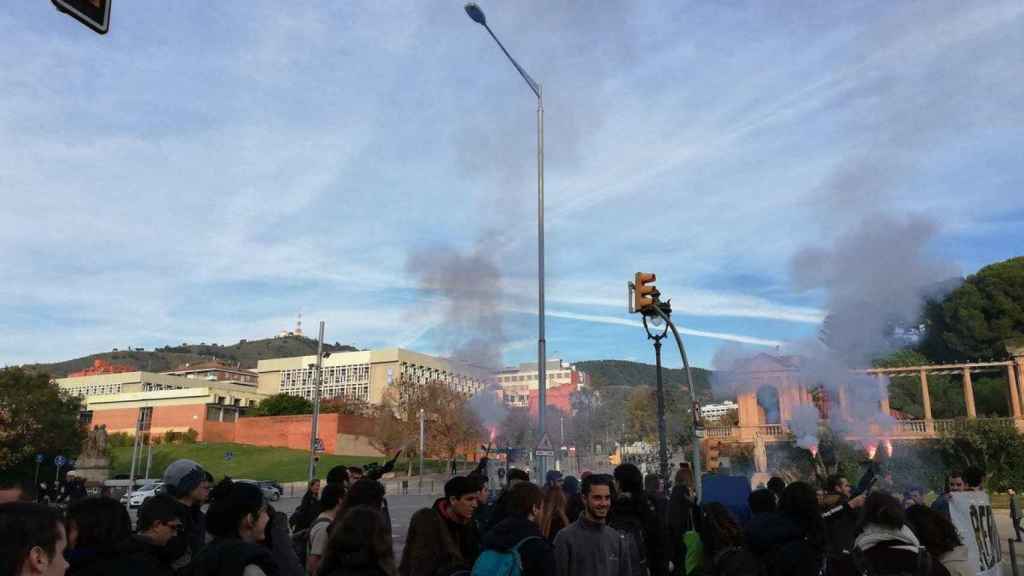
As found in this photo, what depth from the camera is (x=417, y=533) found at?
4.32 metres

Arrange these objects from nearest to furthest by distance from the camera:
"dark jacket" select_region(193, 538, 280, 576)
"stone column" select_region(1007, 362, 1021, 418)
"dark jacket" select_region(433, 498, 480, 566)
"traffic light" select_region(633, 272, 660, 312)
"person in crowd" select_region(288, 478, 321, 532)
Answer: "dark jacket" select_region(193, 538, 280, 576), "dark jacket" select_region(433, 498, 480, 566), "person in crowd" select_region(288, 478, 321, 532), "traffic light" select_region(633, 272, 660, 312), "stone column" select_region(1007, 362, 1021, 418)

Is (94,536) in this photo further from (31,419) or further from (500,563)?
(31,419)

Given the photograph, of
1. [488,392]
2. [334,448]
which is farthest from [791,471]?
[334,448]

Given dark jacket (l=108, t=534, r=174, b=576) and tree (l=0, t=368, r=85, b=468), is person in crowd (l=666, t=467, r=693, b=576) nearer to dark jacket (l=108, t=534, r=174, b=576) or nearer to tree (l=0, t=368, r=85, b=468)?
dark jacket (l=108, t=534, r=174, b=576)

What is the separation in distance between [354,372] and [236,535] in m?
123

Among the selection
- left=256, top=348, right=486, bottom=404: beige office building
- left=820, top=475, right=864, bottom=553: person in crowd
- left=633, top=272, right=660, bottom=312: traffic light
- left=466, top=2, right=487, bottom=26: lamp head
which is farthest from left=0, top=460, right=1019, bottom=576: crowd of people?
left=256, top=348, right=486, bottom=404: beige office building

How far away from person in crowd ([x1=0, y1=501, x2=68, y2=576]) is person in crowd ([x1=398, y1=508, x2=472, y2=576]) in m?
2.22

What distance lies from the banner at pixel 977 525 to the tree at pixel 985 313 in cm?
5541

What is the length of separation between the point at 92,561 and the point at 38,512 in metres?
0.79

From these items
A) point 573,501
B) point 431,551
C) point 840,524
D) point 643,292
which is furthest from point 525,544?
point 643,292

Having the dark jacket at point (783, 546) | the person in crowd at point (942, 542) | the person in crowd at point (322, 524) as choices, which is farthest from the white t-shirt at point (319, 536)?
the person in crowd at point (942, 542)

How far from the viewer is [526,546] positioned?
394 centimetres

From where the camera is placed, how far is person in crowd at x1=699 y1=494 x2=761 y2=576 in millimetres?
4430

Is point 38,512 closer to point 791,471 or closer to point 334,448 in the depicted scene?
point 791,471
